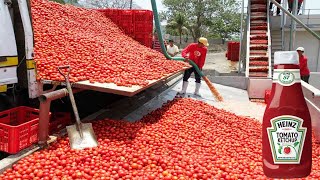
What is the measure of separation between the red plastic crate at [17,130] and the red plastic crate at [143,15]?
6.44 meters

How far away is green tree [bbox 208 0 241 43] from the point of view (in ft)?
153

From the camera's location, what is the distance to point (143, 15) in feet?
34.5

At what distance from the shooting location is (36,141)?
4387 millimetres

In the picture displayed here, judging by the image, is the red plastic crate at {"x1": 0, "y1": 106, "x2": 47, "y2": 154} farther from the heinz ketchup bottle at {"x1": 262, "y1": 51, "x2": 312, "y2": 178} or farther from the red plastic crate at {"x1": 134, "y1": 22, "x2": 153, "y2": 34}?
the red plastic crate at {"x1": 134, "y1": 22, "x2": 153, "y2": 34}

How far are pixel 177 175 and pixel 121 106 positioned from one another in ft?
12.0

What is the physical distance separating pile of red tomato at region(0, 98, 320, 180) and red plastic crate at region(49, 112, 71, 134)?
49cm

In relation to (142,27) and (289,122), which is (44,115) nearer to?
(289,122)

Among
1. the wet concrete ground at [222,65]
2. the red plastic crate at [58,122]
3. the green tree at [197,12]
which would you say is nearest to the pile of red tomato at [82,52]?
the red plastic crate at [58,122]

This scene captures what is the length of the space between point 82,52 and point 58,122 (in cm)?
184

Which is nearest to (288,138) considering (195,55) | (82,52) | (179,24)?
(82,52)

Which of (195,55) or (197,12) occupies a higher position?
A: (197,12)

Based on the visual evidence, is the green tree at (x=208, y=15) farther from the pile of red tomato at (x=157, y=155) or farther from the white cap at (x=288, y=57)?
the white cap at (x=288, y=57)

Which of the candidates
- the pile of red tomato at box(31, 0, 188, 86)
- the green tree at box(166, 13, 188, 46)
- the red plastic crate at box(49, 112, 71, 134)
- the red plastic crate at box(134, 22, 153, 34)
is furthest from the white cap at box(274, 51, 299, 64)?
the green tree at box(166, 13, 188, 46)

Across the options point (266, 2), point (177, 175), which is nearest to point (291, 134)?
point (177, 175)
